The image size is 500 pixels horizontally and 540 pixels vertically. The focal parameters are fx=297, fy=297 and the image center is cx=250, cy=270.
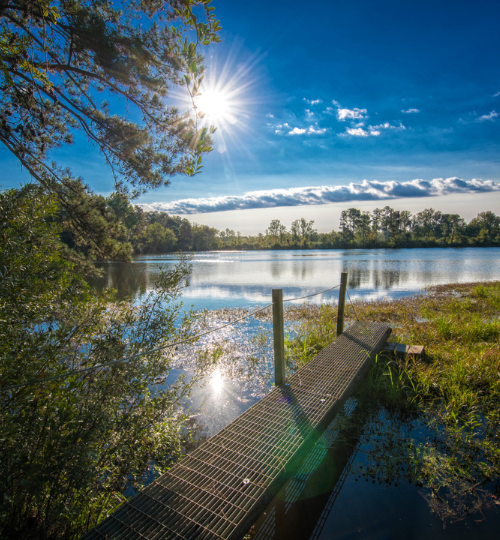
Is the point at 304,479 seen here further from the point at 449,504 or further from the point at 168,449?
the point at 168,449

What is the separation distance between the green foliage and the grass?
2845mm

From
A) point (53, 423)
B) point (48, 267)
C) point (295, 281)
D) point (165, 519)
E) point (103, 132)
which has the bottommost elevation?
point (295, 281)

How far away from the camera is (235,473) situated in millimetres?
2703

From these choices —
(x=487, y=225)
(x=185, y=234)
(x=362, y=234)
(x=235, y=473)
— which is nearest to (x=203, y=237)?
(x=185, y=234)

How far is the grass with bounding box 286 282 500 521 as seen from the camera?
10.6 ft

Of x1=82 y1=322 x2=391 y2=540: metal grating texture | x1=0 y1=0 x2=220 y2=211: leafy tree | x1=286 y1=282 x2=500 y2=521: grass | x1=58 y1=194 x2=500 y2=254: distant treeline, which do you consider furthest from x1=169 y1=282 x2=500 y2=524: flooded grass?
x1=58 y1=194 x2=500 y2=254: distant treeline

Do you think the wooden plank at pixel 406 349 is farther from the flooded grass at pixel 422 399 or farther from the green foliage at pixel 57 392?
the green foliage at pixel 57 392

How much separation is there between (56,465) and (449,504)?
3630 mm

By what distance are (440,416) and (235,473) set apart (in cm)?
340

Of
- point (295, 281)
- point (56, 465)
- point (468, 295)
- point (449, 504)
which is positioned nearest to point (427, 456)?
point (449, 504)

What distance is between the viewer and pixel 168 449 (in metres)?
3.94

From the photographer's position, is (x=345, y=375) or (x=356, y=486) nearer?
(x=356, y=486)

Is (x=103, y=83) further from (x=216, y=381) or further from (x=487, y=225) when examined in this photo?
(x=487, y=225)

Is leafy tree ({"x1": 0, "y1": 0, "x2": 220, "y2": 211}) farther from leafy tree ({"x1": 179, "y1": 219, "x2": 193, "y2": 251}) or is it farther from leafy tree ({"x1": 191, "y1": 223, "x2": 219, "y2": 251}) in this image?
leafy tree ({"x1": 191, "y1": 223, "x2": 219, "y2": 251})
